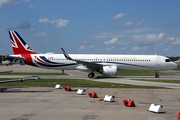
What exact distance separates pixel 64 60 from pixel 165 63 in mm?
16974

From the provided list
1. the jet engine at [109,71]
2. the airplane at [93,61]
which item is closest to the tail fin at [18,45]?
the airplane at [93,61]

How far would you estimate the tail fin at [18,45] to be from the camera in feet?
112

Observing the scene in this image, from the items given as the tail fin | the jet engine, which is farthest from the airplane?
the jet engine

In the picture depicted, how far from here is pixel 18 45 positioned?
34188 millimetres

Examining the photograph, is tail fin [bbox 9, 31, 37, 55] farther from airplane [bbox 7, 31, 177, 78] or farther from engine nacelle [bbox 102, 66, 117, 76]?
engine nacelle [bbox 102, 66, 117, 76]

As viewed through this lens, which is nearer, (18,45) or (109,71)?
(109,71)

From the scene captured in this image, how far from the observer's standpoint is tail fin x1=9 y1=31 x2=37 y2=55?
3419 cm

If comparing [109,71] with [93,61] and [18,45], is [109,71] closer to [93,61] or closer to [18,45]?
[93,61]

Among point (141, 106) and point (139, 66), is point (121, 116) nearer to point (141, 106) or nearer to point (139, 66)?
point (141, 106)

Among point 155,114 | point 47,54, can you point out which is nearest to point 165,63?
point 47,54

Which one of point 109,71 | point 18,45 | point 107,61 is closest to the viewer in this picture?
point 109,71

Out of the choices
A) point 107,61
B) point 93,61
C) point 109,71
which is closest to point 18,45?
point 93,61

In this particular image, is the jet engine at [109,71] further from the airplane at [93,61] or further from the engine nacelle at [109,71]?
the airplane at [93,61]

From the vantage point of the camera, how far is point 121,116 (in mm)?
9594
